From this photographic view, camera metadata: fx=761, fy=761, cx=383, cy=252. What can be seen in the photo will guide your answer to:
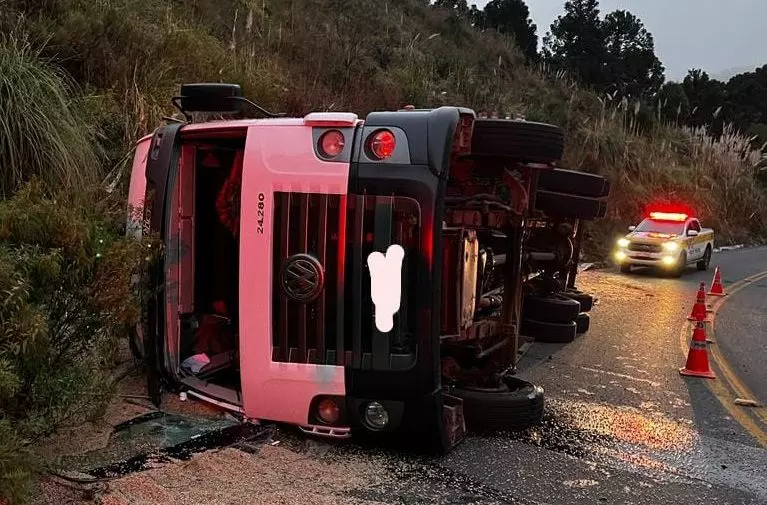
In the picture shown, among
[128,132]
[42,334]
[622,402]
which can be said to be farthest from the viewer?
[128,132]

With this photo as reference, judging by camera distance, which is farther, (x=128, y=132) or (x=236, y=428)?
(x=128, y=132)

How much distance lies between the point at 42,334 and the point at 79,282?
443 mm

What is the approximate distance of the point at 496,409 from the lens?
462 cm

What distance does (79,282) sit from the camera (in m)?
3.32

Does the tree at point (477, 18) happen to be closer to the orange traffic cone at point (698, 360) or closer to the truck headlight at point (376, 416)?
the orange traffic cone at point (698, 360)

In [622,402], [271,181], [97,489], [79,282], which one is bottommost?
[622,402]

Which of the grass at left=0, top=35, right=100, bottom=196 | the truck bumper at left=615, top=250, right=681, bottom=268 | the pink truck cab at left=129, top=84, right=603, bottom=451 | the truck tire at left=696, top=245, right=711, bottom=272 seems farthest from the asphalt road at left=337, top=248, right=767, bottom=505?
the truck tire at left=696, top=245, right=711, bottom=272

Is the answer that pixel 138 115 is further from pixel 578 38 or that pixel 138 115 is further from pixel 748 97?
pixel 748 97

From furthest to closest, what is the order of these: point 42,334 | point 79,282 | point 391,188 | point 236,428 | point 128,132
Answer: point 128,132 → point 236,428 → point 391,188 → point 79,282 → point 42,334

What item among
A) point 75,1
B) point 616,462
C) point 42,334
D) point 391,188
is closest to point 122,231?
point 42,334

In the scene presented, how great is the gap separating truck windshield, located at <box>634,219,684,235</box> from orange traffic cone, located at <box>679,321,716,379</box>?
403 inches

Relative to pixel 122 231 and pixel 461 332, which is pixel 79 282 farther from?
pixel 461 332

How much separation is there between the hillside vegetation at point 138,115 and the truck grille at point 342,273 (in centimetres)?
74

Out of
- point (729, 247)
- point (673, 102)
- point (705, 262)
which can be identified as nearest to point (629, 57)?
point (673, 102)
